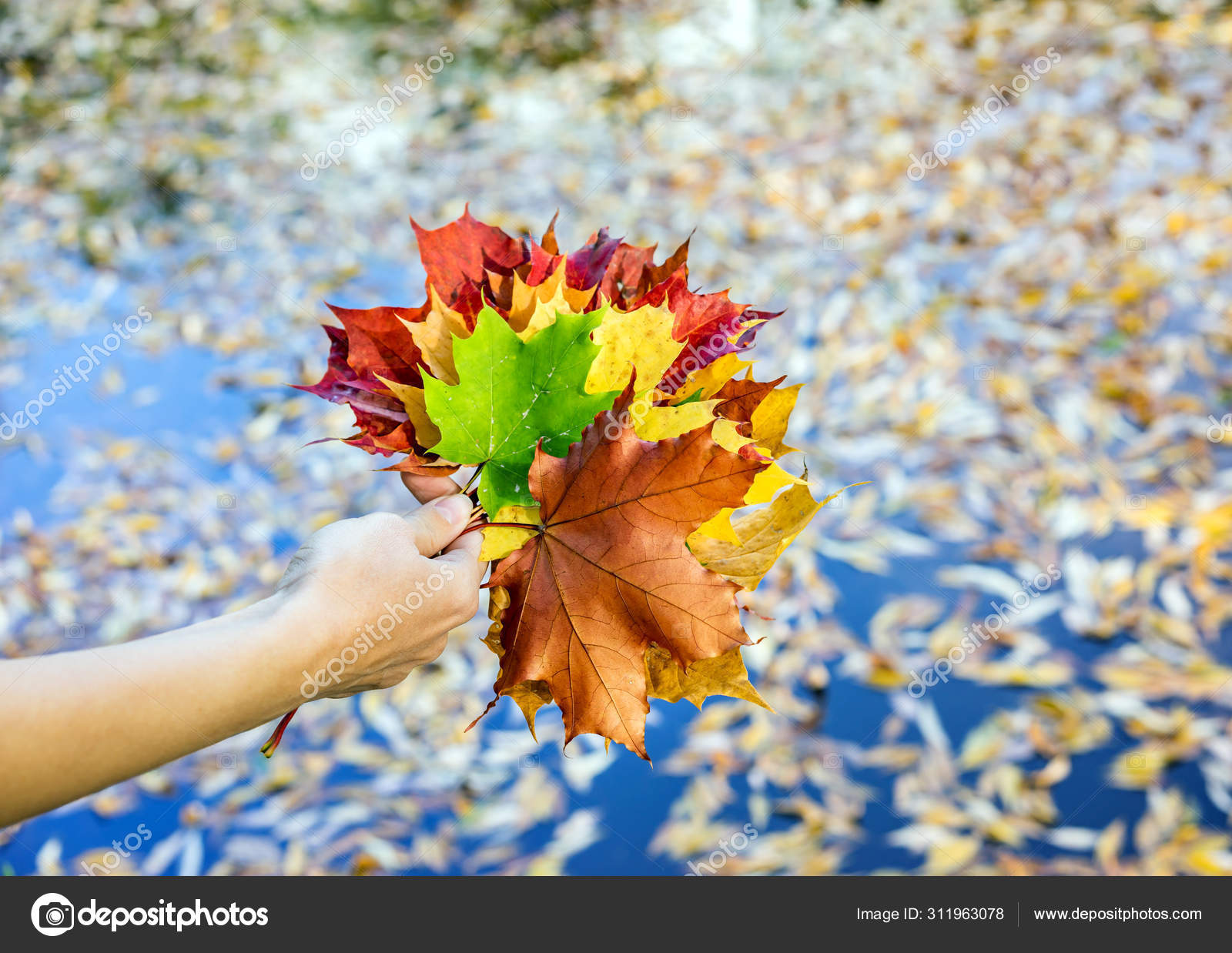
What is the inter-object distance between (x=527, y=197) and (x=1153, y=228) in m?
2.06

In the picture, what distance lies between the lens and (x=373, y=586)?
83cm

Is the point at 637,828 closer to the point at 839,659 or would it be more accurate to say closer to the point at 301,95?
the point at 839,659

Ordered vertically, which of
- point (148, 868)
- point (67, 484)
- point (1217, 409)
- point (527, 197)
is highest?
point (527, 197)

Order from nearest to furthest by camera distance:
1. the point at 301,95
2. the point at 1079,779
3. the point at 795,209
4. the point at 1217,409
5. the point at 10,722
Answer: the point at 10,722
the point at 1079,779
the point at 1217,409
the point at 795,209
the point at 301,95

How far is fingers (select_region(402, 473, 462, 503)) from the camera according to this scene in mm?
927

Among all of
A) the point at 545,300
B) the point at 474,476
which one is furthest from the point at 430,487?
the point at 545,300

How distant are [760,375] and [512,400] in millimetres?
1848

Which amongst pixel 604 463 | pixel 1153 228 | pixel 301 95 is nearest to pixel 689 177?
pixel 1153 228

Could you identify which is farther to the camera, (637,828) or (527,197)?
(527,197)

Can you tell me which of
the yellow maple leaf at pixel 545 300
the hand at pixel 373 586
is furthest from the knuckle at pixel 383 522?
the yellow maple leaf at pixel 545 300

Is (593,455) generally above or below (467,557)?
above

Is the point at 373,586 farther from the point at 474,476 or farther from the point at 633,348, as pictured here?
the point at 633,348

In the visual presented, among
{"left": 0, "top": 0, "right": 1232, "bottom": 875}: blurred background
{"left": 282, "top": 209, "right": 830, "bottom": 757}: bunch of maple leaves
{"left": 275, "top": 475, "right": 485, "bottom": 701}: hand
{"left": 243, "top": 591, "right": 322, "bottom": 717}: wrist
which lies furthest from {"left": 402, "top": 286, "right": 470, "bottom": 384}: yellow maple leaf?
{"left": 0, "top": 0, "right": 1232, "bottom": 875}: blurred background

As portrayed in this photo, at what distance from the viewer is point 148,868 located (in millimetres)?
1810
